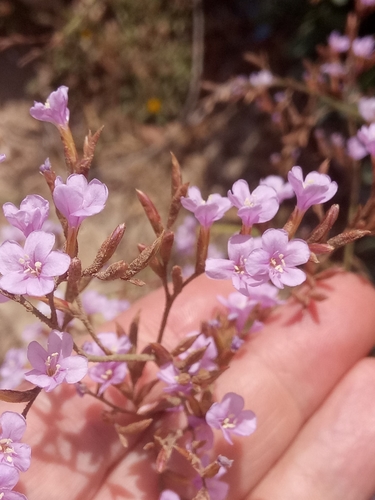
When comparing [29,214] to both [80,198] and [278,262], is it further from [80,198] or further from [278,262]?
[278,262]

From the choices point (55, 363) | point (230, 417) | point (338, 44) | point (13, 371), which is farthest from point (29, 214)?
point (338, 44)

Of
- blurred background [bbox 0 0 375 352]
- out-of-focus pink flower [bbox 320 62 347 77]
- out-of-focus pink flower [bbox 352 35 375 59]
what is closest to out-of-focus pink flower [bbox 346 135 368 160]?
out-of-focus pink flower [bbox 320 62 347 77]

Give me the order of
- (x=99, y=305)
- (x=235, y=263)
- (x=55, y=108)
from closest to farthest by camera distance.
Answer: 1. (x=235, y=263)
2. (x=55, y=108)
3. (x=99, y=305)

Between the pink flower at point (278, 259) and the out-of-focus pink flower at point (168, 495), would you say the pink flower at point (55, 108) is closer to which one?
the pink flower at point (278, 259)

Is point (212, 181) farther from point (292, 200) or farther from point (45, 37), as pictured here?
point (45, 37)

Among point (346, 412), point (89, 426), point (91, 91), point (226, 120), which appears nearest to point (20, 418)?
point (89, 426)

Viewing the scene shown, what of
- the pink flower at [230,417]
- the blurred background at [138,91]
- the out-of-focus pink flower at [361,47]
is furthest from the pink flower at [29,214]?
the blurred background at [138,91]

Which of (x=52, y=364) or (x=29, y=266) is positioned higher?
(x=29, y=266)
